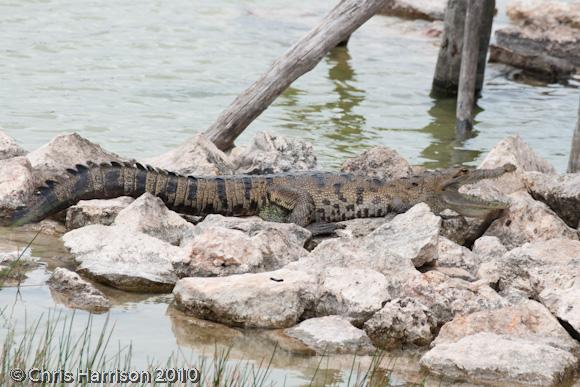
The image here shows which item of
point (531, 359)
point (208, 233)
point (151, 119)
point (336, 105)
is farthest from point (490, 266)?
point (336, 105)

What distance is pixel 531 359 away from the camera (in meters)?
4.96

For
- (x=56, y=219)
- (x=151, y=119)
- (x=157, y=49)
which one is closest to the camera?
(x=56, y=219)

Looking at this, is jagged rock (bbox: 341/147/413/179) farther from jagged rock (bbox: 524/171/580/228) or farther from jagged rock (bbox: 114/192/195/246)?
jagged rock (bbox: 114/192/195/246)

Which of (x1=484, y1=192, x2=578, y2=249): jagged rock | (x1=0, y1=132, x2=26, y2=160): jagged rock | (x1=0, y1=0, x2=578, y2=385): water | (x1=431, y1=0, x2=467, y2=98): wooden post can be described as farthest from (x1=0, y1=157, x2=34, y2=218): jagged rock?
(x1=431, y1=0, x2=467, y2=98): wooden post

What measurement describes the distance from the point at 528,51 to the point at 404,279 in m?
10.6

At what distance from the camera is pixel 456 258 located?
6.26 m

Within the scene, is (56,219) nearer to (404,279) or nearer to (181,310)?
(181,310)

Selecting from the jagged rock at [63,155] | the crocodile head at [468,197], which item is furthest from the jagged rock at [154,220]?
the crocodile head at [468,197]

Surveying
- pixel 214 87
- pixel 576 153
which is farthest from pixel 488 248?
pixel 214 87

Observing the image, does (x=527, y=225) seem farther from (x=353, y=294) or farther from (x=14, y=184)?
(x=14, y=184)

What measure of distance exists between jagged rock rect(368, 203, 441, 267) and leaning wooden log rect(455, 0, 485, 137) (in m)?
4.02

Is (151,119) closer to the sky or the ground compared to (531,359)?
closer to the ground

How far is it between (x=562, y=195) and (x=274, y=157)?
7.14 feet

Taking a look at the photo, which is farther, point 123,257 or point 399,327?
point 123,257
